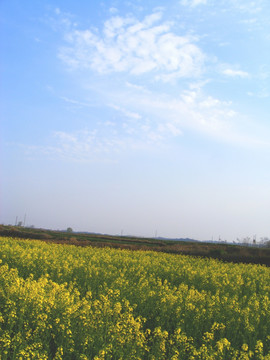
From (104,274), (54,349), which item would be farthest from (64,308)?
(104,274)

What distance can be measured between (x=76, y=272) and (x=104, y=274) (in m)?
1.25

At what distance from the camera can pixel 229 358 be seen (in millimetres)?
5371

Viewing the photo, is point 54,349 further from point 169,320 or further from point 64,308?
point 169,320

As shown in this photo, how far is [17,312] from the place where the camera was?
620cm

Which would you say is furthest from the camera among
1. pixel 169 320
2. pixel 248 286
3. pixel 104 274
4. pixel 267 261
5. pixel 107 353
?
pixel 267 261

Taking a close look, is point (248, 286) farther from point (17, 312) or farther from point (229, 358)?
point (17, 312)

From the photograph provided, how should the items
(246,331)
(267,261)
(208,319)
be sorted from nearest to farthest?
(246,331) → (208,319) → (267,261)

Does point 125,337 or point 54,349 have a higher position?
point 125,337

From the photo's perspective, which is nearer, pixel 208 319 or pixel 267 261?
pixel 208 319

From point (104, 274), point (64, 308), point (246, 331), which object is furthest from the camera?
point (104, 274)

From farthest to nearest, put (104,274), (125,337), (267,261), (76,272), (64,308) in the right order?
(267,261)
(76,272)
(104,274)
(64,308)
(125,337)

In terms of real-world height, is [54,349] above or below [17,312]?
below

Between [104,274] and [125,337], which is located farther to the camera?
[104,274]

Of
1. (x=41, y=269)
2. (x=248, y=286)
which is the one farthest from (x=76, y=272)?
(x=248, y=286)
